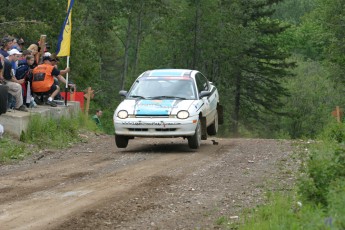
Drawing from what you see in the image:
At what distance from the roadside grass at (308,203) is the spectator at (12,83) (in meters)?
8.90

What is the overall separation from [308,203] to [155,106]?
8.25m

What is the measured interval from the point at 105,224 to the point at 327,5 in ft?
177

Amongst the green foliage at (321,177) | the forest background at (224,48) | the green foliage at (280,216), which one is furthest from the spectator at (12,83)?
the forest background at (224,48)

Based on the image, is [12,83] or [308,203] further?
[12,83]

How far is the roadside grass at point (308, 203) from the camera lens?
26.8ft

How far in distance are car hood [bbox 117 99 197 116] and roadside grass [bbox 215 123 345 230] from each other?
6.50 metres

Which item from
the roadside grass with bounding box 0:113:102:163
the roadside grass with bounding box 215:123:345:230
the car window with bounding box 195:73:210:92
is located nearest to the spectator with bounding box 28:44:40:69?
the roadside grass with bounding box 0:113:102:163

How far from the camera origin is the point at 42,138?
18.6 meters

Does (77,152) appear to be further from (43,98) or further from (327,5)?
(327,5)

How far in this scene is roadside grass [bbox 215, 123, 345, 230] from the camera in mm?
8156

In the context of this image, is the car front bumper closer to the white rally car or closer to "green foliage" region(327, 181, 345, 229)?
the white rally car

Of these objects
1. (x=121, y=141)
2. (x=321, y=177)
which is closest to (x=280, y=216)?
(x=321, y=177)

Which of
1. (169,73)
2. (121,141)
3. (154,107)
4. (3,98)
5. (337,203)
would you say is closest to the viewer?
(337,203)

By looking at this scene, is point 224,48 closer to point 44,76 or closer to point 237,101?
point 237,101
